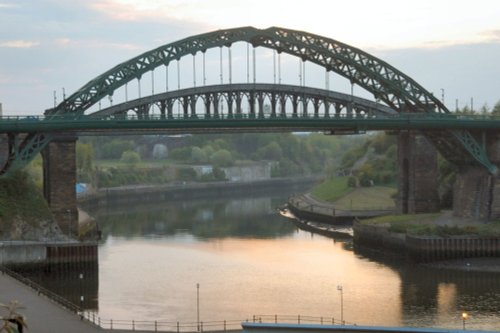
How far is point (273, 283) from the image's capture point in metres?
68.3

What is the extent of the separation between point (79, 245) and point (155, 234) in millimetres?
32906

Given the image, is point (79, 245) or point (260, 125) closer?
point (79, 245)

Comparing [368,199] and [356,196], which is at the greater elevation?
[356,196]

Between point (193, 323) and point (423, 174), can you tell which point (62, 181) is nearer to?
point (193, 323)

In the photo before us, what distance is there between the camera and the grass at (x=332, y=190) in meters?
133

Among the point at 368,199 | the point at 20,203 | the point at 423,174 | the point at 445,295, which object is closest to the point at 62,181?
the point at 20,203

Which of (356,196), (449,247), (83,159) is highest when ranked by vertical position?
(83,159)

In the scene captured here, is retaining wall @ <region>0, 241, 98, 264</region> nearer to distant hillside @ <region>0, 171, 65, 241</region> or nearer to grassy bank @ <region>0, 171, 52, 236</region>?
distant hillside @ <region>0, 171, 65, 241</region>

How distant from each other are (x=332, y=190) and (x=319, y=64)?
142 feet

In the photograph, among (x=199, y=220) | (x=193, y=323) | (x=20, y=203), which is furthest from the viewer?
(x=199, y=220)

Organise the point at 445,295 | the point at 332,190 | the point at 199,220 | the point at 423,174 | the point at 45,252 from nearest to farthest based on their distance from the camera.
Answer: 1. the point at 445,295
2. the point at 45,252
3. the point at 423,174
4. the point at 199,220
5. the point at 332,190

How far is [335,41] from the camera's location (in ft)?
323

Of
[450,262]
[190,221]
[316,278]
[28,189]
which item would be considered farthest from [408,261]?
[190,221]

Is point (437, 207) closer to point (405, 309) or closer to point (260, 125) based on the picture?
point (260, 125)
